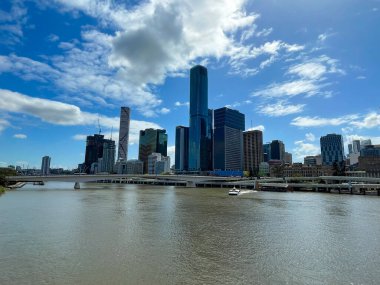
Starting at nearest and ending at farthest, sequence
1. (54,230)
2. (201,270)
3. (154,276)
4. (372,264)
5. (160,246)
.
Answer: (154,276) → (201,270) → (372,264) → (160,246) → (54,230)

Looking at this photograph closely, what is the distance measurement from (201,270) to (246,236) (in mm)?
12543

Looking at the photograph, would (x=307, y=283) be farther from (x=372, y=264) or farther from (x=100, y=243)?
(x=100, y=243)

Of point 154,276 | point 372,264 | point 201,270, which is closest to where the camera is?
point 154,276

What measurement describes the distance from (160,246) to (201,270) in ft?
23.9

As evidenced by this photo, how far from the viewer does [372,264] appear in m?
20.7

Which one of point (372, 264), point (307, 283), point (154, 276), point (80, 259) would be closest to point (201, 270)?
point (154, 276)

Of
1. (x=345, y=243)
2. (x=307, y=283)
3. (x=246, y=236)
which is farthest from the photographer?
(x=246, y=236)

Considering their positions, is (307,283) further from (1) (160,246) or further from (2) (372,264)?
(1) (160,246)

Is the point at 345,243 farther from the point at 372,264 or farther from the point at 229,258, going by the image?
the point at 229,258

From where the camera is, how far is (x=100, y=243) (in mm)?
26453

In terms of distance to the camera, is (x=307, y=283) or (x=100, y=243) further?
(x=100, y=243)

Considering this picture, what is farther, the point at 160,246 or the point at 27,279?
the point at 160,246

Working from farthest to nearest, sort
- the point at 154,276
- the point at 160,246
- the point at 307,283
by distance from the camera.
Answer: the point at 160,246, the point at 154,276, the point at 307,283

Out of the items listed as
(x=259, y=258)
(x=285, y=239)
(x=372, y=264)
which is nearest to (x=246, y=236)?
(x=285, y=239)
